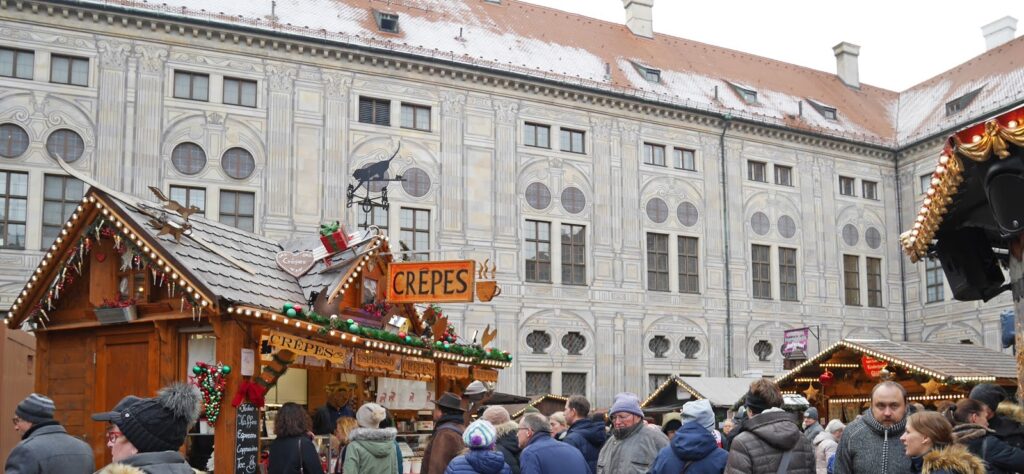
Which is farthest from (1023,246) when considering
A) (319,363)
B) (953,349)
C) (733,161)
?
(733,161)

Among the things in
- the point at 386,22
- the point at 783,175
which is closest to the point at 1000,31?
the point at 783,175

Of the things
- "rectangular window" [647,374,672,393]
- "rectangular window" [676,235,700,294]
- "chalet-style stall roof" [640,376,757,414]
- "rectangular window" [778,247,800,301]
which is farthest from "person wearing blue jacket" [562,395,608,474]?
"rectangular window" [778,247,800,301]

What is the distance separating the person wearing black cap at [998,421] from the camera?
7711 millimetres

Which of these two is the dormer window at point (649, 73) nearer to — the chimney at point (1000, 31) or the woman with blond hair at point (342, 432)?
the chimney at point (1000, 31)

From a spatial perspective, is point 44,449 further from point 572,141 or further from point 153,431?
point 572,141

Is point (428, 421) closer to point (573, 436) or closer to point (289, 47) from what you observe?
point (573, 436)

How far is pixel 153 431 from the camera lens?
5184mm

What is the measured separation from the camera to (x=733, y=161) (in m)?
39.2

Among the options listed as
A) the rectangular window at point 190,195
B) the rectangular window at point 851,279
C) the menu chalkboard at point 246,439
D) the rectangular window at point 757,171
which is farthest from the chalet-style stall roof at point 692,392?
the menu chalkboard at point 246,439

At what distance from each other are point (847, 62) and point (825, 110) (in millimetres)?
6180

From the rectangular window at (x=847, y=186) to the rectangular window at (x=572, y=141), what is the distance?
1185 cm

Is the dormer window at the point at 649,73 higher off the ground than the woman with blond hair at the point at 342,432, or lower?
higher

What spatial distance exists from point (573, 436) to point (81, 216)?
7.42 m

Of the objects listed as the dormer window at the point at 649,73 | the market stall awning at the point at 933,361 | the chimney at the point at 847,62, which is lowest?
the market stall awning at the point at 933,361
